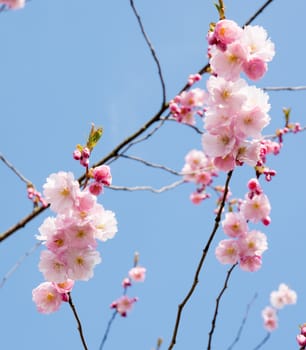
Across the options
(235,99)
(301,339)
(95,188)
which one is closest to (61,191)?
(95,188)

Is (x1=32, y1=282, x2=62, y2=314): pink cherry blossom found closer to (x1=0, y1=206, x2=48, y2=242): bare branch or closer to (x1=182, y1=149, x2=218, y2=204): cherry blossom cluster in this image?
(x1=0, y1=206, x2=48, y2=242): bare branch

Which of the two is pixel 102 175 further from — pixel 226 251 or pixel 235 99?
pixel 226 251

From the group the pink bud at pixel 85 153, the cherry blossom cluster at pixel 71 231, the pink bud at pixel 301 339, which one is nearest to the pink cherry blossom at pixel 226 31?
the pink bud at pixel 85 153

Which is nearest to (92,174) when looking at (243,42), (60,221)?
(60,221)

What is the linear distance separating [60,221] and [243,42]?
99 cm

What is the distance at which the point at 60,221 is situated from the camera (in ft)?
5.35

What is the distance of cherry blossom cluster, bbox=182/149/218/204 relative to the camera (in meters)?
6.48

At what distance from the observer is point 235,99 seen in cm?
168

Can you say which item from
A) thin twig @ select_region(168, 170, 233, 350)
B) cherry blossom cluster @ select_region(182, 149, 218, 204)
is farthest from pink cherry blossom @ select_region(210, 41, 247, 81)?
cherry blossom cluster @ select_region(182, 149, 218, 204)

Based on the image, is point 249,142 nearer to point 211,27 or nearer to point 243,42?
point 243,42

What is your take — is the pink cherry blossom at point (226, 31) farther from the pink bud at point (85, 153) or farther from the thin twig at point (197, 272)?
the pink bud at point (85, 153)

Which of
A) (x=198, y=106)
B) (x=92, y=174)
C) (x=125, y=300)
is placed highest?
(x=198, y=106)

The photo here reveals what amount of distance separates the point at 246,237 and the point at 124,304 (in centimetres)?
443

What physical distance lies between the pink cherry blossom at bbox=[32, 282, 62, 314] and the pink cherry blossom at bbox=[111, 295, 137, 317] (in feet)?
13.6
